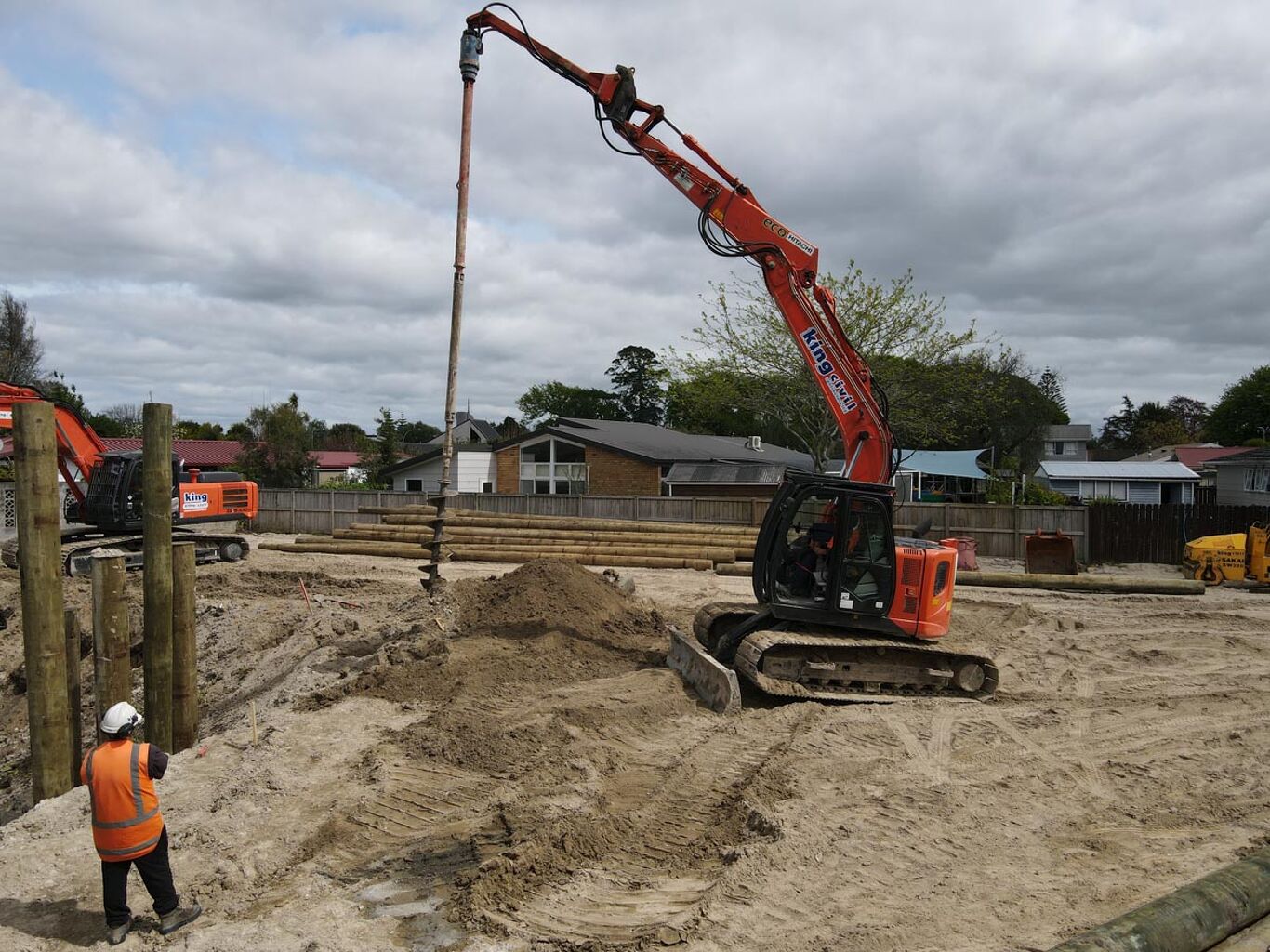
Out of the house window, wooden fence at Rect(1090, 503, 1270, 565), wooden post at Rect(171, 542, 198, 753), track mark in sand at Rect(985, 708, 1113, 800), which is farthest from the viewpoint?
the house window

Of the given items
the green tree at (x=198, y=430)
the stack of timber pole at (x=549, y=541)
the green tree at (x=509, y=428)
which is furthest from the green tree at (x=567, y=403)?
the stack of timber pole at (x=549, y=541)

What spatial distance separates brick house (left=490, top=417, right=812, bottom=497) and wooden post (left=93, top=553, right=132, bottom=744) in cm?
2334

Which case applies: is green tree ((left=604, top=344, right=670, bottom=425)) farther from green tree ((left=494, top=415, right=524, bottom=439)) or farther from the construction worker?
the construction worker

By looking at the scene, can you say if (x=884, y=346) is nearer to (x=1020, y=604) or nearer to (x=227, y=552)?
(x=1020, y=604)

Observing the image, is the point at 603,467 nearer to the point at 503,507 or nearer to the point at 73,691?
the point at 503,507

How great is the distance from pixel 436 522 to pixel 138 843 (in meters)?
6.12

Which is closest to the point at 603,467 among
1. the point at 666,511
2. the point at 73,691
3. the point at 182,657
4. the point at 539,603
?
the point at 666,511

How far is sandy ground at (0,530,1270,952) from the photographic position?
16.3ft

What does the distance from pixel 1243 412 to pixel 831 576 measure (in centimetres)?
6640

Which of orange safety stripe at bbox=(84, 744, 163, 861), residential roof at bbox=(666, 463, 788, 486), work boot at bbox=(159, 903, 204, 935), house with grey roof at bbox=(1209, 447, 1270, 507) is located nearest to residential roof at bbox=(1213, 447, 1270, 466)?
house with grey roof at bbox=(1209, 447, 1270, 507)

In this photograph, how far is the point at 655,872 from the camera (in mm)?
5465

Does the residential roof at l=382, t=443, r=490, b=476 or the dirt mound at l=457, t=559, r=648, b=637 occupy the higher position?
the residential roof at l=382, t=443, r=490, b=476

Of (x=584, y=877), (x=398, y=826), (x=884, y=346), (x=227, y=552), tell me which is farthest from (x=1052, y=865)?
(x=884, y=346)

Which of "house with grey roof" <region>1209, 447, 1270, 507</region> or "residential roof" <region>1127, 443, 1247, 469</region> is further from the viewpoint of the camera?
"residential roof" <region>1127, 443, 1247, 469</region>
